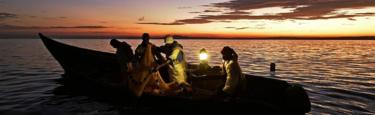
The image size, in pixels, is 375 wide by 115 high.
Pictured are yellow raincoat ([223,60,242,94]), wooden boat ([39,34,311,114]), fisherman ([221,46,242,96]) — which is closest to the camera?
fisherman ([221,46,242,96])

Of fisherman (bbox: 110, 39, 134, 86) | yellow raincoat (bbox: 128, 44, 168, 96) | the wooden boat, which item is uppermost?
fisherman (bbox: 110, 39, 134, 86)

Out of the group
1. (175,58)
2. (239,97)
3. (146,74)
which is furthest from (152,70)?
(239,97)

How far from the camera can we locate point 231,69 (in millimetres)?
8500

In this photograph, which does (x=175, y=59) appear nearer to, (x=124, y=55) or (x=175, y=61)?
(x=175, y=61)

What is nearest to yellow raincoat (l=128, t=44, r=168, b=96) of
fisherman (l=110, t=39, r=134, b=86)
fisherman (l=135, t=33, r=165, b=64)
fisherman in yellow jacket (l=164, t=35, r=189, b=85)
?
fisherman (l=135, t=33, r=165, b=64)

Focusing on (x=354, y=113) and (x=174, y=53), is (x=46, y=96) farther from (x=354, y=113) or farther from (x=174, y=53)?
(x=354, y=113)

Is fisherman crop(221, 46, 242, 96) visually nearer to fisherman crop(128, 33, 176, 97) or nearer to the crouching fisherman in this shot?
the crouching fisherman

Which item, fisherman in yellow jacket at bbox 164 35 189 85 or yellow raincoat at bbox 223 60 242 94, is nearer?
yellow raincoat at bbox 223 60 242 94

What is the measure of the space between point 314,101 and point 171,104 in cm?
679

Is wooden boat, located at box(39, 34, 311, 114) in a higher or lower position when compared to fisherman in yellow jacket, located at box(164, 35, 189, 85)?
lower

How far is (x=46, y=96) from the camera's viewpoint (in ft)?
46.5

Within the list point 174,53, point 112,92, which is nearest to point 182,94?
point 174,53

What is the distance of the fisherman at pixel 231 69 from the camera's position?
27.3ft

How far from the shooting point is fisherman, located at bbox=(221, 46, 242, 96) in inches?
328
